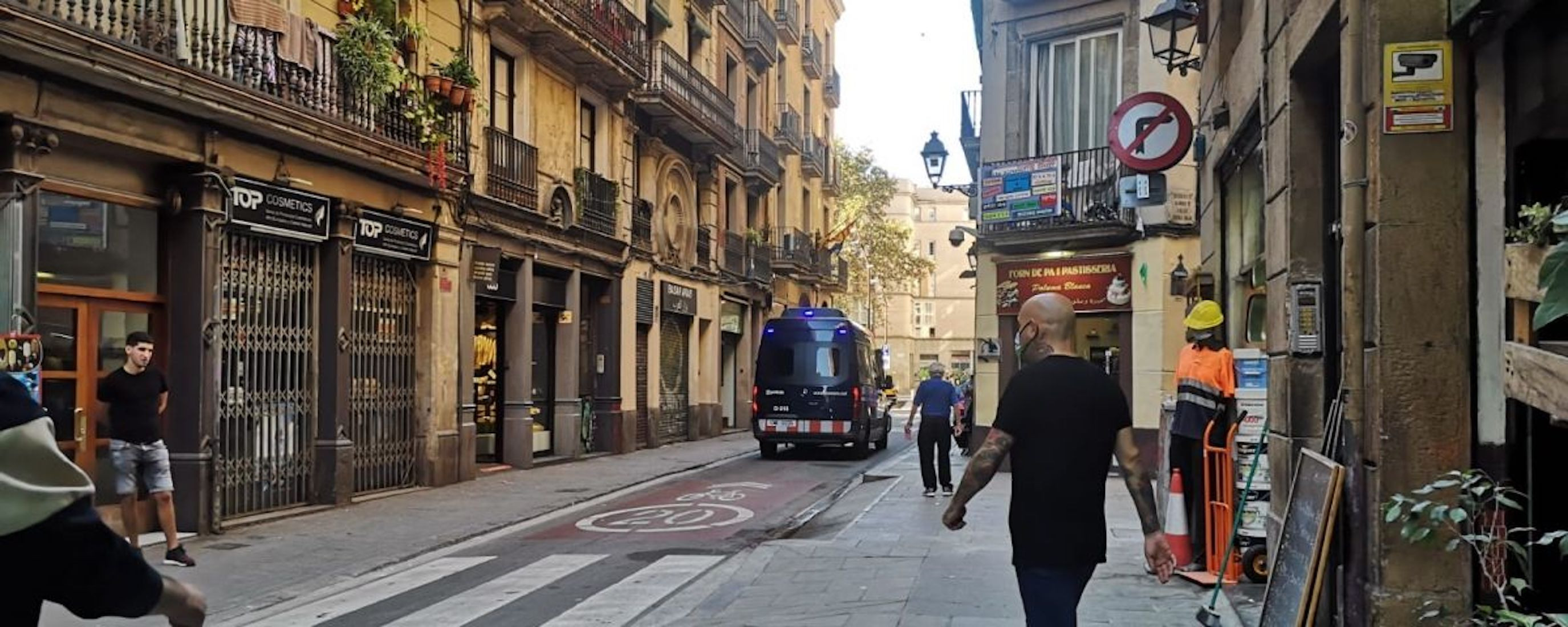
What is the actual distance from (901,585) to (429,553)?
15.4ft

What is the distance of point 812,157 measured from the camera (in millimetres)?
41500

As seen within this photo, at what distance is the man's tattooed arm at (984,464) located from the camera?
5023 mm

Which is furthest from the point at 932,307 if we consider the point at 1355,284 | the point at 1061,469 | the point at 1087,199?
the point at 1061,469

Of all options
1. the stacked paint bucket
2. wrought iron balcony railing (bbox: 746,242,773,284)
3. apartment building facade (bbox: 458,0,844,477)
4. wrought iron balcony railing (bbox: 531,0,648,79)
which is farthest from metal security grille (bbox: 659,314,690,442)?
the stacked paint bucket

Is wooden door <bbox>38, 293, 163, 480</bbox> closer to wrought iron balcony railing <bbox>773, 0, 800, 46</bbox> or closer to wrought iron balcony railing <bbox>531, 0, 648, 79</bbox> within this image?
wrought iron balcony railing <bbox>531, 0, 648, 79</bbox>

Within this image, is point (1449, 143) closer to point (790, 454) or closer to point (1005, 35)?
point (1005, 35)

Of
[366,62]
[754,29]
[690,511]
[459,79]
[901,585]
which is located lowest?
[690,511]

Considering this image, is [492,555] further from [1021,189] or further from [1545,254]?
[1021,189]

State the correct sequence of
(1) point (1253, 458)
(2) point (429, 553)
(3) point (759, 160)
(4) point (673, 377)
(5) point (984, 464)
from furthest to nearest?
(3) point (759, 160)
(4) point (673, 377)
(2) point (429, 553)
(1) point (1253, 458)
(5) point (984, 464)

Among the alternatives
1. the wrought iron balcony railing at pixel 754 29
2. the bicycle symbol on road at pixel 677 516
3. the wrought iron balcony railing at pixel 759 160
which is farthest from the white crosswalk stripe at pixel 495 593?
the wrought iron balcony railing at pixel 754 29

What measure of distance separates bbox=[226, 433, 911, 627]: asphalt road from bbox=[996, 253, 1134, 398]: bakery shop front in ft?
16.5

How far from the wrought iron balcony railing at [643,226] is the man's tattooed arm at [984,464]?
63.8ft

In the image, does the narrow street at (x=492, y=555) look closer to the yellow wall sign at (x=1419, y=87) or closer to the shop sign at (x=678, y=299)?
the yellow wall sign at (x=1419, y=87)

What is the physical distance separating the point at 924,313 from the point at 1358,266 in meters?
78.6
